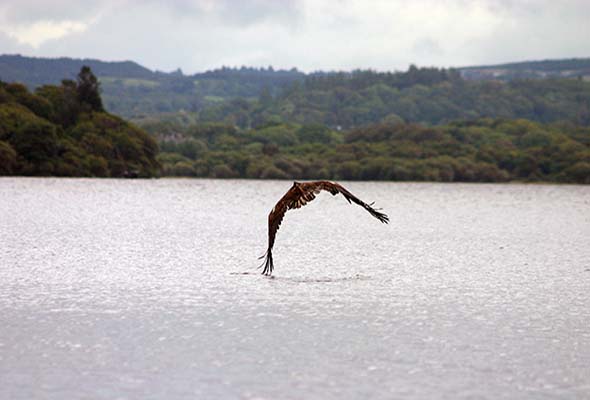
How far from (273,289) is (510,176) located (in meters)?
140

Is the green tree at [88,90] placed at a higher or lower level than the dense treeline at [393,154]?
higher

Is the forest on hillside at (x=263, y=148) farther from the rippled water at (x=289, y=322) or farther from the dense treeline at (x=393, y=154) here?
the rippled water at (x=289, y=322)

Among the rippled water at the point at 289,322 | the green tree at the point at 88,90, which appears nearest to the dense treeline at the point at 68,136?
the green tree at the point at 88,90

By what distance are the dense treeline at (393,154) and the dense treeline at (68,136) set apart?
30.8 meters

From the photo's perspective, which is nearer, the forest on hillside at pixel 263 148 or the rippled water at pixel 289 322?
the rippled water at pixel 289 322

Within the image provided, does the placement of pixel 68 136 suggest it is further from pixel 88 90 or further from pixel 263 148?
pixel 263 148

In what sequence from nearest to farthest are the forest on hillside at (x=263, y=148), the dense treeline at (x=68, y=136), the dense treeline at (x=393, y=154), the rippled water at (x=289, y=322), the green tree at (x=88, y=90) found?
the rippled water at (x=289, y=322) → the dense treeline at (x=68, y=136) → the forest on hillside at (x=263, y=148) → the green tree at (x=88, y=90) → the dense treeline at (x=393, y=154)

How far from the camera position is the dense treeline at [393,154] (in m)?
150

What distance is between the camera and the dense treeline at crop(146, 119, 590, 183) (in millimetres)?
150250

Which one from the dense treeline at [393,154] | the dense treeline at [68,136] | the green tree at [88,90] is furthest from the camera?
the dense treeline at [393,154]

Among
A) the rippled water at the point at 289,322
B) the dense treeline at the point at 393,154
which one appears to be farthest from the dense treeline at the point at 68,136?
the rippled water at the point at 289,322

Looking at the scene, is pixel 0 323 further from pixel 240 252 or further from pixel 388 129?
pixel 388 129

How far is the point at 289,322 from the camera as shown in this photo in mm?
14547

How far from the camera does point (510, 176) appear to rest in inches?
6038
